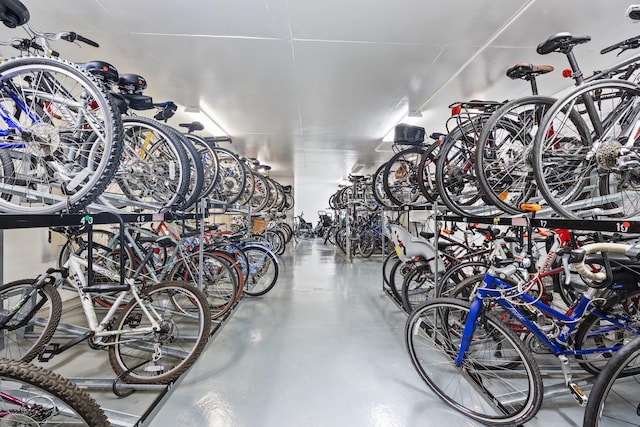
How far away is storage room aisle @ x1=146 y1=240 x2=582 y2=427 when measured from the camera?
150 cm

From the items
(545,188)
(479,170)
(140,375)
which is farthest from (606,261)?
(140,375)

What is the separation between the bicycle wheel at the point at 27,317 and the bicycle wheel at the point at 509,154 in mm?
2969

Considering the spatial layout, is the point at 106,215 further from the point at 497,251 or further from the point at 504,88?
the point at 504,88

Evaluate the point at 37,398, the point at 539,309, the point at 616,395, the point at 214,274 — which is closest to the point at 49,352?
the point at 37,398

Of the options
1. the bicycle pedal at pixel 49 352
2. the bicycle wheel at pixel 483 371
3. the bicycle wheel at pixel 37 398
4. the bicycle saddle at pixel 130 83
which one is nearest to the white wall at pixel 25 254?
the bicycle pedal at pixel 49 352

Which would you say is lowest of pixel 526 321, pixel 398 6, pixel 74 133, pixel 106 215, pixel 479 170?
pixel 526 321

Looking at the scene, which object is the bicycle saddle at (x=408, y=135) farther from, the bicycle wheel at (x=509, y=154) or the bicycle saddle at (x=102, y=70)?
the bicycle saddle at (x=102, y=70)

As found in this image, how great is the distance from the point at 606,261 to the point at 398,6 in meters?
2.05

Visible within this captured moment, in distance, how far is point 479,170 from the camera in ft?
5.23

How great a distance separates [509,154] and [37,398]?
9.03ft

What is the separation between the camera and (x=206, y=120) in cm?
428

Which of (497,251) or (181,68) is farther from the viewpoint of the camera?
(181,68)

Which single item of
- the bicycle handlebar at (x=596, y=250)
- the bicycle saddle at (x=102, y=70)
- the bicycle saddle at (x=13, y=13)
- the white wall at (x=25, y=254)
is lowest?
the white wall at (x=25, y=254)

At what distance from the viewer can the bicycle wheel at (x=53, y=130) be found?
1304 millimetres
